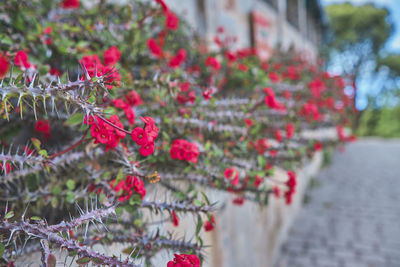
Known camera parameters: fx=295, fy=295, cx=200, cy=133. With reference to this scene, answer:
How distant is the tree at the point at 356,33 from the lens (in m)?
18.5

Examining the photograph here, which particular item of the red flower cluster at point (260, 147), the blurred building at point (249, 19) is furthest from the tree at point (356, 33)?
the red flower cluster at point (260, 147)

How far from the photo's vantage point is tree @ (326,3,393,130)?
18.5m

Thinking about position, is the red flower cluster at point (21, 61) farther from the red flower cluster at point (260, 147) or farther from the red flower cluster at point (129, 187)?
the red flower cluster at point (260, 147)

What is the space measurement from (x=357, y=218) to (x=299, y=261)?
5.80 ft

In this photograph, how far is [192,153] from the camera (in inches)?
48.1

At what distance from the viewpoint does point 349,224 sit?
473 cm

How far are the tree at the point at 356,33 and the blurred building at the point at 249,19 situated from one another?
35.8ft

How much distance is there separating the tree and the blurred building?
1092 cm

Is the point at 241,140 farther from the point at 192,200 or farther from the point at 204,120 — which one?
the point at 192,200

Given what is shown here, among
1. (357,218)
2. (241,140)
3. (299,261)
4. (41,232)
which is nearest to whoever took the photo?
(41,232)

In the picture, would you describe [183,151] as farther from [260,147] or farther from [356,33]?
[356,33]

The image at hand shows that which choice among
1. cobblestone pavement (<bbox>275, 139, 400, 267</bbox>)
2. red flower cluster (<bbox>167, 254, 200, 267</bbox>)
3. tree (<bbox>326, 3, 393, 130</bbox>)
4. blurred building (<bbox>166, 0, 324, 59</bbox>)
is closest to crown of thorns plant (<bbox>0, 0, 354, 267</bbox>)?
red flower cluster (<bbox>167, 254, 200, 267</bbox>)

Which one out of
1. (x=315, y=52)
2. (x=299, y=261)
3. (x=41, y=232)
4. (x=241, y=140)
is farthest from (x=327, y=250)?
(x=315, y=52)

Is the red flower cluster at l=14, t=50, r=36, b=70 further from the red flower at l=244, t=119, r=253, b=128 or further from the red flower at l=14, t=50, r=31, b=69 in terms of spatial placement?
the red flower at l=244, t=119, r=253, b=128
